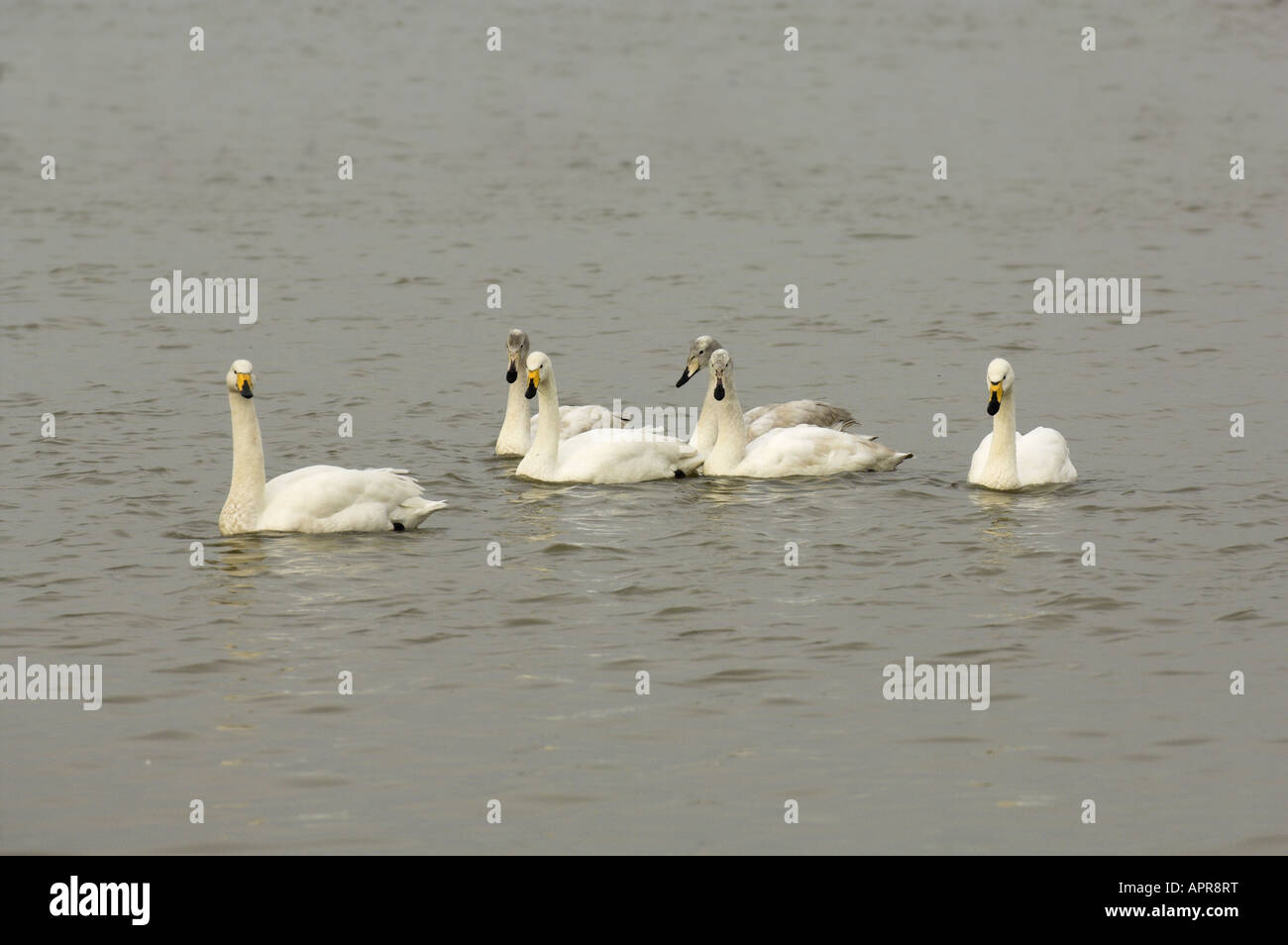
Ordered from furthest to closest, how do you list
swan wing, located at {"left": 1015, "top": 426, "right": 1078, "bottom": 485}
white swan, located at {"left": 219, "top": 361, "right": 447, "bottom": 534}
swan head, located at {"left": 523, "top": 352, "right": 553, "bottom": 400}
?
swan head, located at {"left": 523, "top": 352, "right": 553, "bottom": 400} → swan wing, located at {"left": 1015, "top": 426, "right": 1078, "bottom": 485} → white swan, located at {"left": 219, "top": 361, "right": 447, "bottom": 534}

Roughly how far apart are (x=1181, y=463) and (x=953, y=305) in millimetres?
8214

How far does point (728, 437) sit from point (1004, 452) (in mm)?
2424

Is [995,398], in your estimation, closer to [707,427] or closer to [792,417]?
[792,417]

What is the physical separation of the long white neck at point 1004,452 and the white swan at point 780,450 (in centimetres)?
114

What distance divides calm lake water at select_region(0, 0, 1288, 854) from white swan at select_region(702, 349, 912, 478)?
7.7 inches

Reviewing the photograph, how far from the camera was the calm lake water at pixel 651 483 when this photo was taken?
33.7ft

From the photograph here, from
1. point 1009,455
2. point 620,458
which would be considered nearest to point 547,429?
point 620,458

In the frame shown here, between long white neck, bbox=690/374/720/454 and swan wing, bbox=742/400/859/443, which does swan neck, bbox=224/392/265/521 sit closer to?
long white neck, bbox=690/374/720/454

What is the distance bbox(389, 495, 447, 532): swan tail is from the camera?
51.4 feet

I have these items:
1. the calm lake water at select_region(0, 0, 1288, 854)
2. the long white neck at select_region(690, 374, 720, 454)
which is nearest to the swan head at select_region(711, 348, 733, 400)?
the long white neck at select_region(690, 374, 720, 454)

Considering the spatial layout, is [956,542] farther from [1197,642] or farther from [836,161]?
[836,161]

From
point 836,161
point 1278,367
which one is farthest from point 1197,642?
point 836,161

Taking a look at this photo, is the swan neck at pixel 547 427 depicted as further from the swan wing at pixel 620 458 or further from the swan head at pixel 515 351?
the swan head at pixel 515 351

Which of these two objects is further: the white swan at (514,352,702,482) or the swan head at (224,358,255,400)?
the white swan at (514,352,702,482)
